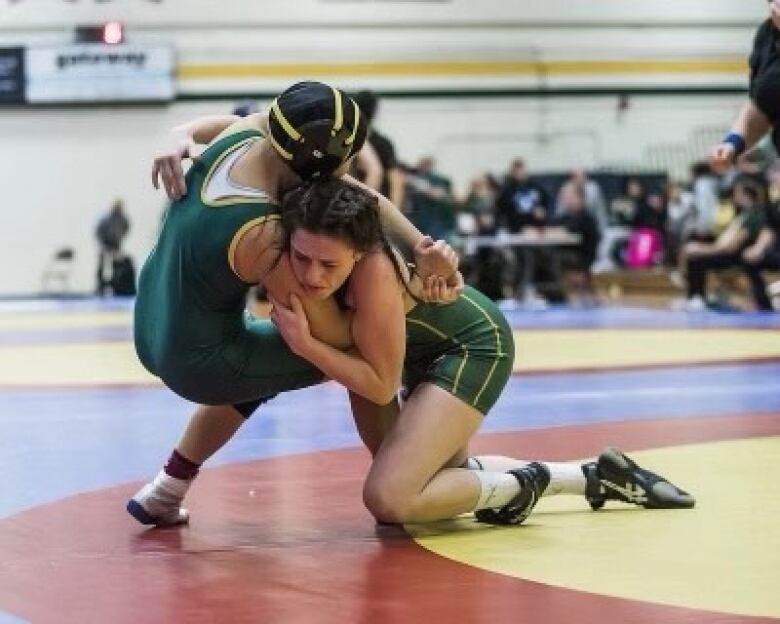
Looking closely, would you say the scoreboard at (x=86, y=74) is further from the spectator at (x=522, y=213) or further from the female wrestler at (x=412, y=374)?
the female wrestler at (x=412, y=374)

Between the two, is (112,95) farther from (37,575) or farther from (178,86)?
(37,575)

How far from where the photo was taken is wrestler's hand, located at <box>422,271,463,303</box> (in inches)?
171

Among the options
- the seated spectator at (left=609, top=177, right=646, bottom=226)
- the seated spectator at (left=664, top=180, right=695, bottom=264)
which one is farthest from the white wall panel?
the seated spectator at (left=664, top=180, right=695, bottom=264)

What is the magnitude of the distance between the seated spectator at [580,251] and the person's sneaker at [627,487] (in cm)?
1487

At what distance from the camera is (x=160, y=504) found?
178 inches

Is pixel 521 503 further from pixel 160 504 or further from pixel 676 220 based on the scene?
pixel 676 220

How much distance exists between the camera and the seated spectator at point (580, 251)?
778 inches

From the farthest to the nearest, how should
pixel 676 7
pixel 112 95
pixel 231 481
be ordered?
pixel 676 7
pixel 112 95
pixel 231 481

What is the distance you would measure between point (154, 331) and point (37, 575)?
803 mm

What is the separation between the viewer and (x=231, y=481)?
17.5 feet

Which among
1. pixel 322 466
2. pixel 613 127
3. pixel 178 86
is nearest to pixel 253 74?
pixel 178 86

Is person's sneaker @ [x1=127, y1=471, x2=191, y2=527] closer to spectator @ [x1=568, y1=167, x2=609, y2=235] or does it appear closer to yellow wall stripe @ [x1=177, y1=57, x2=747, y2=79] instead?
spectator @ [x1=568, y1=167, x2=609, y2=235]

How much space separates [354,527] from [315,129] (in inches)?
44.9

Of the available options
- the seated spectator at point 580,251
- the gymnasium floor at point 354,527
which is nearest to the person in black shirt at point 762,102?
the gymnasium floor at point 354,527
